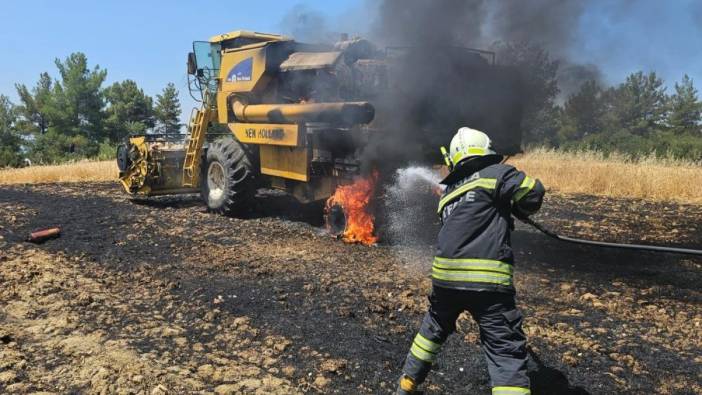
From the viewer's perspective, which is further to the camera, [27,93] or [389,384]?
[27,93]

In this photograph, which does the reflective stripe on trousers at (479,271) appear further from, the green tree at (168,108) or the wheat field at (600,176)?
the green tree at (168,108)

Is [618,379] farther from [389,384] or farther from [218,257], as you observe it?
[218,257]

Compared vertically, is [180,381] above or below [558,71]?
below

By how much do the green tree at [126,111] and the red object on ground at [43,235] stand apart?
3553cm

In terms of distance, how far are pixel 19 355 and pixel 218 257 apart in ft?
9.21

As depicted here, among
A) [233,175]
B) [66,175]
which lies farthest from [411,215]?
[66,175]

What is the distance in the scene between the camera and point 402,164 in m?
6.75

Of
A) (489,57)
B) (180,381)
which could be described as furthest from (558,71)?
(180,381)

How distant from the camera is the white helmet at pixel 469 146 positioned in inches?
118

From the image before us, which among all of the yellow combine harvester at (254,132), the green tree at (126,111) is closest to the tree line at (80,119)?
the green tree at (126,111)

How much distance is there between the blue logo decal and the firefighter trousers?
622 cm

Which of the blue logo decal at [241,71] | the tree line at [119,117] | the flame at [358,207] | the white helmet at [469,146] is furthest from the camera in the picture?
the tree line at [119,117]

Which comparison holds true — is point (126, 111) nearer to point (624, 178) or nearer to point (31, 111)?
point (31, 111)

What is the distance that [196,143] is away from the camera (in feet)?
30.5
